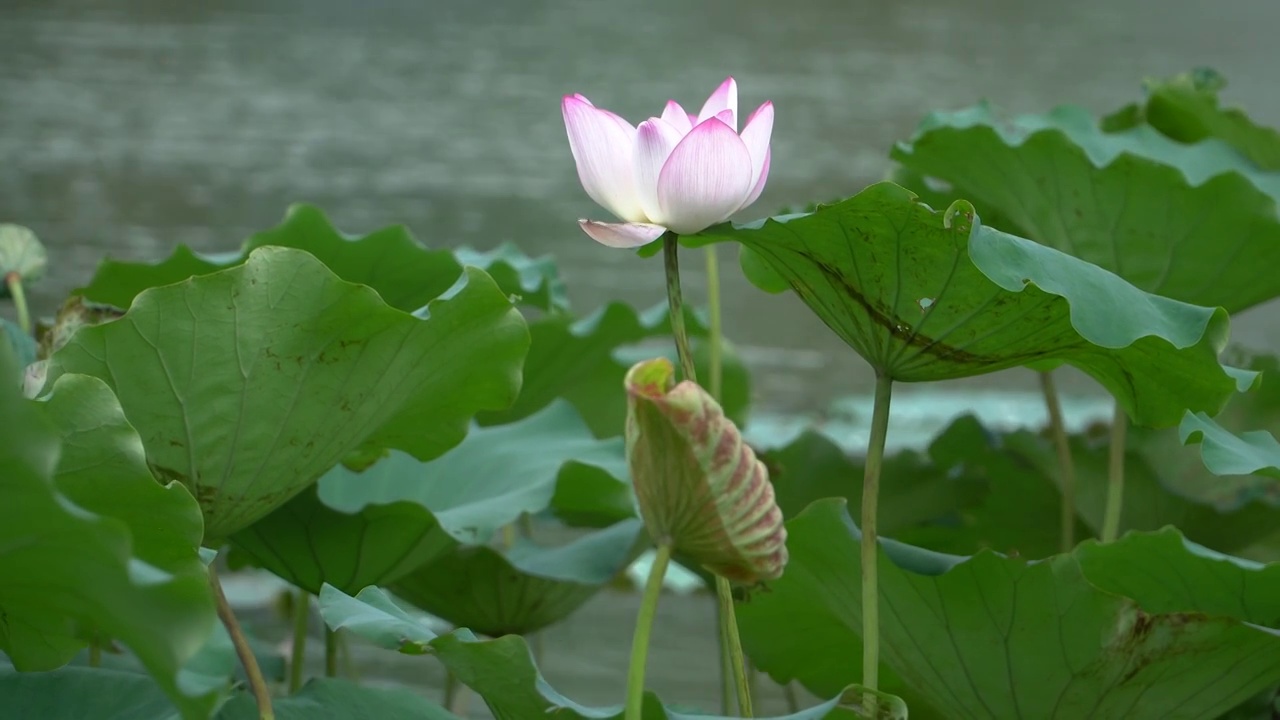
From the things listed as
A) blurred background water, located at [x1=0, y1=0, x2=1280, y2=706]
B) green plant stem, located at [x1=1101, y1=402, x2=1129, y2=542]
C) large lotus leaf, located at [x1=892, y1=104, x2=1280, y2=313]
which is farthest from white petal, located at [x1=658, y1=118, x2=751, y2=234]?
blurred background water, located at [x1=0, y1=0, x2=1280, y2=706]

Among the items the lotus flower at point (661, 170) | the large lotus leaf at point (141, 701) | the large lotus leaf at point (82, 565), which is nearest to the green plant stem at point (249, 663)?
the large lotus leaf at point (141, 701)

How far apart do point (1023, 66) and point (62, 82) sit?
475 cm

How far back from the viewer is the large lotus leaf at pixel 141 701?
66cm

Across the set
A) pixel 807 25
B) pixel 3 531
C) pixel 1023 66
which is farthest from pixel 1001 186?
pixel 807 25

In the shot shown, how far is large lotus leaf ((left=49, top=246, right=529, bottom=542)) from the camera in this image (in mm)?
668

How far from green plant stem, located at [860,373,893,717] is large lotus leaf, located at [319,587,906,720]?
1.5 inches

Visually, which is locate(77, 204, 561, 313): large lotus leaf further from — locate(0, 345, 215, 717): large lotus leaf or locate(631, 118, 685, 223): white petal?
locate(0, 345, 215, 717): large lotus leaf

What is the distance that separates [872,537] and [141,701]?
0.35 m

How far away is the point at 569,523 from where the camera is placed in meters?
1.22

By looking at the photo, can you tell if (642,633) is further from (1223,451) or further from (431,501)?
(431,501)

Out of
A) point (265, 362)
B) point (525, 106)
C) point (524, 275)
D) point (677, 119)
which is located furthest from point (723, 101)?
point (525, 106)

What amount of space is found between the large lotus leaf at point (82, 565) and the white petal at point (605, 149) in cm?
24

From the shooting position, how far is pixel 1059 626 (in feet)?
2.26

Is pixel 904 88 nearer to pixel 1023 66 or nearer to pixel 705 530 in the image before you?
pixel 1023 66
